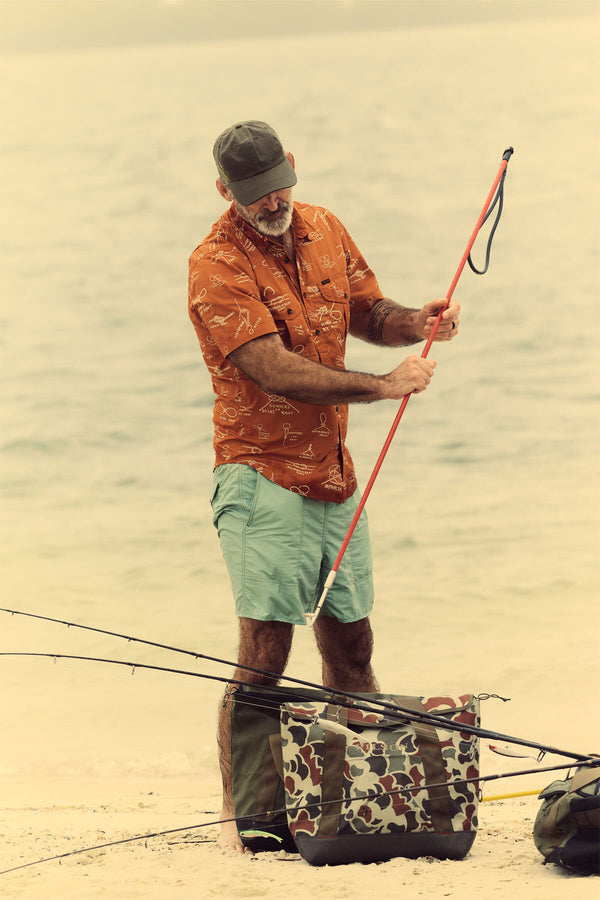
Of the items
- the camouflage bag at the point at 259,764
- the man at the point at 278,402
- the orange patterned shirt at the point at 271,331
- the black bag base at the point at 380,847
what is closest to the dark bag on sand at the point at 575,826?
the black bag base at the point at 380,847

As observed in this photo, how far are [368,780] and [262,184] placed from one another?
1.50 metres

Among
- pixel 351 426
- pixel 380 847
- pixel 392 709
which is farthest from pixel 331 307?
pixel 351 426

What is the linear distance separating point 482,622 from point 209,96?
2527cm

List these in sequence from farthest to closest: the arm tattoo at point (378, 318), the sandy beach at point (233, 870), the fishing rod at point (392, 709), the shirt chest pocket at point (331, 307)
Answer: the arm tattoo at point (378, 318) → the shirt chest pocket at point (331, 307) → the sandy beach at point (233, 870) → the fishing rod at point (392, 709)

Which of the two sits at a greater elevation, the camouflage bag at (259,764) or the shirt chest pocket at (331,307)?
the shirt chest pocket at (331,307)

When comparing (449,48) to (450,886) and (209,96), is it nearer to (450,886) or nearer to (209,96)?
(209,96)

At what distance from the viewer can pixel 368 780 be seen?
274 cm

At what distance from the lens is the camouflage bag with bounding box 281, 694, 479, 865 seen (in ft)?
8.91

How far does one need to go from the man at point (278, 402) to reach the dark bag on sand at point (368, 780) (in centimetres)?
23

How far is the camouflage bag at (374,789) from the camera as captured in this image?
271 centimetres

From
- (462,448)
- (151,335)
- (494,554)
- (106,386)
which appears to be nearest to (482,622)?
(494,554)

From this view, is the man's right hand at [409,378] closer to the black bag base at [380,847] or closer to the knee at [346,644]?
the knee at [346,644]

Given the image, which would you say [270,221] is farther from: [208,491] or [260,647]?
[208,491]

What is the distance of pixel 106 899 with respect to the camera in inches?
102
